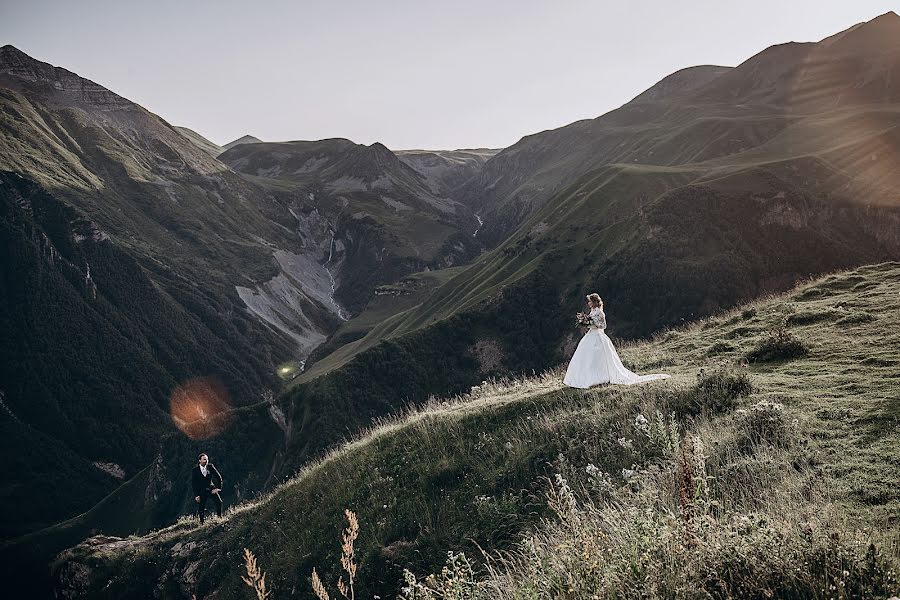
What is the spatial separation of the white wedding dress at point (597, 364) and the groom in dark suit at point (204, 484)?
14576 mm

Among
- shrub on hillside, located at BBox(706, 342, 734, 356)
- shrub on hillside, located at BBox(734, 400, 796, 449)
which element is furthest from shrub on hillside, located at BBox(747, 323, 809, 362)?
shrub on hillside, located at BBox(734, 400, 796, 449)

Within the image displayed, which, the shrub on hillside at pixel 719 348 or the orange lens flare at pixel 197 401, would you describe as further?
the orange lens flare at pixel 197 401

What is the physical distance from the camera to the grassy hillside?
160 inches

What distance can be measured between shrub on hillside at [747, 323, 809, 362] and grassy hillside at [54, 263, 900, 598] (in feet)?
0.18

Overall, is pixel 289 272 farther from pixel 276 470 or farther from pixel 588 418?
pixel 588 418

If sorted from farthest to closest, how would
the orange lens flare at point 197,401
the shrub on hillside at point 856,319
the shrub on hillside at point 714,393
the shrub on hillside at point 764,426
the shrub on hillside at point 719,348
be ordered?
the orange lens flare at point 197,401, the shrub on hillside at point 719,348, the shrub on hillside at point 856,319, the shrub on hillside at point 714,393, the shrub on hillside at point 764,426

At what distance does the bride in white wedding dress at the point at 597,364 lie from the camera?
45.7ft

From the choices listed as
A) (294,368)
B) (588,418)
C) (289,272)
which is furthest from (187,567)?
(289,272)

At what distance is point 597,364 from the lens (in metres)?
14.3

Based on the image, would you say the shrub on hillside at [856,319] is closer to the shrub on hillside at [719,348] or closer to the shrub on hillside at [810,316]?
the shrub on hillside at [810,316]

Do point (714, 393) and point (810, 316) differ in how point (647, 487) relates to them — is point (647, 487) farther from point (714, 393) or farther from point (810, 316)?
point (810, 316)

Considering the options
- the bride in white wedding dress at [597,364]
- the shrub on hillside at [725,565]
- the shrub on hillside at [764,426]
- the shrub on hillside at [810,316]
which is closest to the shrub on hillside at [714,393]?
the shrub on hillside at [764,426]

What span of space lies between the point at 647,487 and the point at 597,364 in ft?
27.6

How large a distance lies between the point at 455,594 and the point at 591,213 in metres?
98.2
